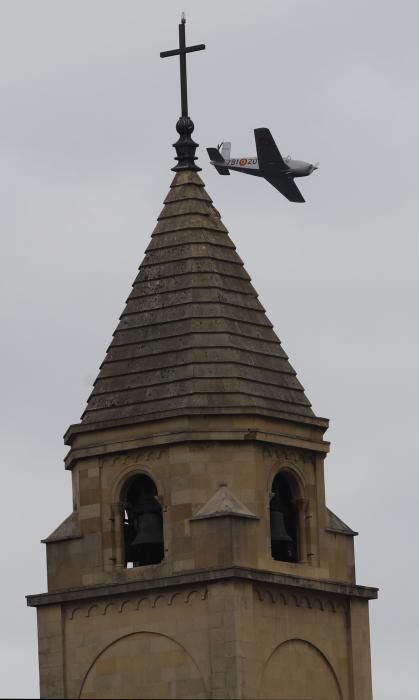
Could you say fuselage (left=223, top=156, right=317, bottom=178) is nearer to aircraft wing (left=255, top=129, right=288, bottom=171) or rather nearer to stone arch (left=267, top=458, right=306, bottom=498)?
aircraft wing (left=255, top=129, right=288, bottom=171)

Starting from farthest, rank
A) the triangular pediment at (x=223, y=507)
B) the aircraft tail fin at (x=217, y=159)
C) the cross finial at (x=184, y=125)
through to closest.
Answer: the aircraft tail fin at (x=217, y=159) → the cross finial at (x=184, y=125) → the triangular pediment at (x=223, y=507)

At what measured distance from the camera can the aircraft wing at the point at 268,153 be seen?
109625 mm

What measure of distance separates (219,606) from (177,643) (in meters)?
1.28

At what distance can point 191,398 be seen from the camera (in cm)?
7262

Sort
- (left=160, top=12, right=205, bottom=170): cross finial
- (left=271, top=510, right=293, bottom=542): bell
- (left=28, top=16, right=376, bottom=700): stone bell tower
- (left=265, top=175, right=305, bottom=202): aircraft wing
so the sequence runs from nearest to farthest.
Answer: (left=28, top=16, right=376, bottom=700): stone bell tower < (left=271, top=510, right=293, bottom=542): bell < (left=160, top=12, right=205, bottom=170): cross finial < (left=265, top=175, right=305, bottom=202): aircraft wing

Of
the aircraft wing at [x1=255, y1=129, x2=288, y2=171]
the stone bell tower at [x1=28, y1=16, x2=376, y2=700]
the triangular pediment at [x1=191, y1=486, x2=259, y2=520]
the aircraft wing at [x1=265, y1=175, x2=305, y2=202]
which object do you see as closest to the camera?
the stone bell tower at [x1=28, y1=16, x2=376, y2=700]

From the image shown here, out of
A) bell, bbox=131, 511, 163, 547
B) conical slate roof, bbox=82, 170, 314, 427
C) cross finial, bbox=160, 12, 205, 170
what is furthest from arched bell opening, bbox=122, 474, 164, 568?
cross finial, bbox=160, 12, 205, 170

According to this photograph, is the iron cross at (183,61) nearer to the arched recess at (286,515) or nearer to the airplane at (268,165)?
the arched recess at (286,515)

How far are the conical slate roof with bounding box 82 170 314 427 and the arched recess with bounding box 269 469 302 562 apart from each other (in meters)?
1.60

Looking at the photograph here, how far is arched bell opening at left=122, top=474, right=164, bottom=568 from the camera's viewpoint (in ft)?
238

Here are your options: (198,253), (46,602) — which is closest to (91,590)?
(46,602)

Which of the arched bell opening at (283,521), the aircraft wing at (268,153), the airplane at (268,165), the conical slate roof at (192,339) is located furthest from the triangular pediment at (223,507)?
the aircraft wing at (268,153)

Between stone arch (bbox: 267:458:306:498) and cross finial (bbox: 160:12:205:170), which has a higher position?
cross finial (bbox: 160:12:205:170)

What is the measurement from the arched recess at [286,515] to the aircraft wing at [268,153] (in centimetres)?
3644
